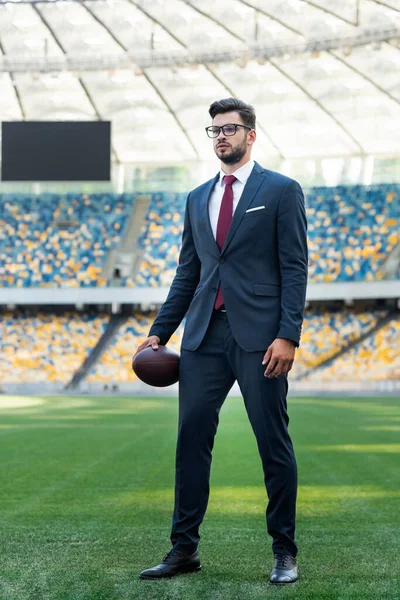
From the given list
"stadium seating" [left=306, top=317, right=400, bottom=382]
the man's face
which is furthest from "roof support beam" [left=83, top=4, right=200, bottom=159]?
the man's face

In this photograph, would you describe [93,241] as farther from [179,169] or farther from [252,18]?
[252,18]

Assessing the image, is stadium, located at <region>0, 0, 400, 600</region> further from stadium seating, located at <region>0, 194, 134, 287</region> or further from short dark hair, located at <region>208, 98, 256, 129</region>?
short dark hair, located at <region>208, 98, 256, 129</region>

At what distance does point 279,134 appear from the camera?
37.5 m

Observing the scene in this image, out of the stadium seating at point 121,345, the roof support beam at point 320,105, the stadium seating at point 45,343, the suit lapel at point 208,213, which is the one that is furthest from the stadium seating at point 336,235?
Result: the suit lapel at point 208,213

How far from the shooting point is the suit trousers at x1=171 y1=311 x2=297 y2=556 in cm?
463

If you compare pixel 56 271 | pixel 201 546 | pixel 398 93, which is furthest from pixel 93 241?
pixel 201 546

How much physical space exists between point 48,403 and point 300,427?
12.2m

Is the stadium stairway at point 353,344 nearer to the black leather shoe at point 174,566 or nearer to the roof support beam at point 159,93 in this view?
the roof support beam at point 159,93

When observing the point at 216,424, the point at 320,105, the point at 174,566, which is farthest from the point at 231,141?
the point at 320,105

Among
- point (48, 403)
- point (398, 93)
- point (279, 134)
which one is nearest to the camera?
point (48, 403)

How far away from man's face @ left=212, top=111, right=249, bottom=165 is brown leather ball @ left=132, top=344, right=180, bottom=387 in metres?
0.93

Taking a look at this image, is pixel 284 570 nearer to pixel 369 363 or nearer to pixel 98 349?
pixel 369 363

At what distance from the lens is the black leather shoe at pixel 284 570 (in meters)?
4.40

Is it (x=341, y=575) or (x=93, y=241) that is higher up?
(x=341, y=575)
